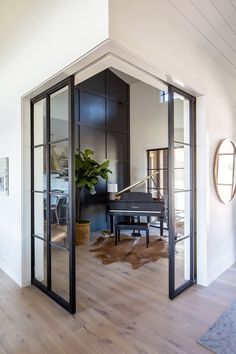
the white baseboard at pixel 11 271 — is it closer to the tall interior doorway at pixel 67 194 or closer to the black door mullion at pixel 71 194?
the tall interior doorway at pixel 67 194

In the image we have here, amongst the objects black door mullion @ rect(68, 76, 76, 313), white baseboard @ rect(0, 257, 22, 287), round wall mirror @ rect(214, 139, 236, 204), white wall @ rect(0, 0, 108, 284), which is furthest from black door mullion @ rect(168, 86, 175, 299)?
white baseboard @ rect(0, 257, 22, 287)

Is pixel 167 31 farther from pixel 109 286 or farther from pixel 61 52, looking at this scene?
pixel 109 286

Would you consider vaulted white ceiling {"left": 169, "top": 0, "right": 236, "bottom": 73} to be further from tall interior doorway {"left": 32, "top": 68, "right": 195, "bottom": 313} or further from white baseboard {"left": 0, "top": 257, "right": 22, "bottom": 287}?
white baseboard {"left": 0, "top": 257, "right": 22, "bottom": 287}

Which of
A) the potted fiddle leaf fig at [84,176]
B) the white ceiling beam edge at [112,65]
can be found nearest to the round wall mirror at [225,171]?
the white ceiling beam edge at [112,65]

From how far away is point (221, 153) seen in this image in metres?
3.33

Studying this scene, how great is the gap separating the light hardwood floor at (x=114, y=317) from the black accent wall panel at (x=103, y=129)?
3.02m

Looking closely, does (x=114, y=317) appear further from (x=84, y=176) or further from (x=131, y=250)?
(x=84, y=176)

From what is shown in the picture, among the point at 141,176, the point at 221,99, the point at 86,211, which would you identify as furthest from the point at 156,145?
the point at 221,99

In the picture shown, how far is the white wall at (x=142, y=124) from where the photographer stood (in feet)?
23.4

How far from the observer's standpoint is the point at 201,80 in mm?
2969

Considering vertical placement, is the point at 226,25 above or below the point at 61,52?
above

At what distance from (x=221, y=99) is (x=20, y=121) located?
9.46 ft

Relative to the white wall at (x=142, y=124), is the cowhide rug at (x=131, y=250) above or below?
below

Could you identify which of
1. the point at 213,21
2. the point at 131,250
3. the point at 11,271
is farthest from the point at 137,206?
the point at 213,21
